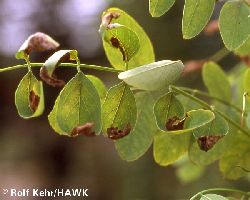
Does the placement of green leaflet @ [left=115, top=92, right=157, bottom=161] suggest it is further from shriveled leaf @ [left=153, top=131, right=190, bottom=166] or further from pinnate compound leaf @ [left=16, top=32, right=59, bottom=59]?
pinnate compound leaf @ [left=16, top=32, right=59, bottom=59]

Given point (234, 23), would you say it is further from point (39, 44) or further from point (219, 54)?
point (219, 54)

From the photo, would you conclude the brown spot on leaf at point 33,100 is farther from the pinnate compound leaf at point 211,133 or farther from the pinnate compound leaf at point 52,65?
A: the pinnate compound leaf at point 211,133

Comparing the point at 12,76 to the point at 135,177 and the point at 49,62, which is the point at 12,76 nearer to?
the point at 135,177

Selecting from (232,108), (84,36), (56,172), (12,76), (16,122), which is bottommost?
(232,108)

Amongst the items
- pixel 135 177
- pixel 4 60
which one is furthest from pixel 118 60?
pixel 4 60

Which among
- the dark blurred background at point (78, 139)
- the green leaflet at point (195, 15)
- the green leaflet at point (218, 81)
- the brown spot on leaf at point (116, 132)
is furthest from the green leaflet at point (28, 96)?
the dark blurred background at point (78, 139)

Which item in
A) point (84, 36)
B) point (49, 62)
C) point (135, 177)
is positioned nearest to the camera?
point (49, 62)
